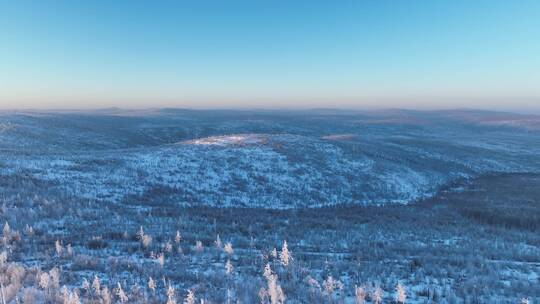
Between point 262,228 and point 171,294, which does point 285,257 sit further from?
point 262,228

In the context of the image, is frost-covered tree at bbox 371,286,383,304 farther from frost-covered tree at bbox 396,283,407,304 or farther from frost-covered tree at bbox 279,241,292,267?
frost-covered tree at bbox 279,241,292,267

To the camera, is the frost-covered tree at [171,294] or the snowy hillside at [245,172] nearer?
the frost-covered tree at [171,294]

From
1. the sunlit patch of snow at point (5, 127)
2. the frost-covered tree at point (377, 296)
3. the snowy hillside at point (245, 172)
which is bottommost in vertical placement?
the snowy hillside at point (245, 172)

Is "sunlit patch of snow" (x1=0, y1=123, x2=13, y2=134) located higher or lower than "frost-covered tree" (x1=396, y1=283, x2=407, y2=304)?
higher

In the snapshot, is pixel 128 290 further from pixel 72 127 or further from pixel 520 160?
pixel 72 127

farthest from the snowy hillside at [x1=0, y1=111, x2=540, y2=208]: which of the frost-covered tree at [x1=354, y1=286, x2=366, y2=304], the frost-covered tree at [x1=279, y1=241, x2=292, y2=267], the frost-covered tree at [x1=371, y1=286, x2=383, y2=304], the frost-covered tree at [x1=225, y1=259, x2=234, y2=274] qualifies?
the frost-covered tree at [x1=371, y1=286, x2=383, y2=304]

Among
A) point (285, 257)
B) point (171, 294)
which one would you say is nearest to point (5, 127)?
point (285, 257)

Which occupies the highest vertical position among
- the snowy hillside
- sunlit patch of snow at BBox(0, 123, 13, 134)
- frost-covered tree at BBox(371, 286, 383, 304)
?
sunlit patch of snow at BBox(0, 123, 13, 134)

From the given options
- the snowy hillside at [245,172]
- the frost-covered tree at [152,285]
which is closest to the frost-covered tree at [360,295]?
the frost-covered tree at [152,285]

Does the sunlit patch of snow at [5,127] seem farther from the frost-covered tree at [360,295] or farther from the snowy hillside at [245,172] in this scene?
the frost-covered tree at [360,295]

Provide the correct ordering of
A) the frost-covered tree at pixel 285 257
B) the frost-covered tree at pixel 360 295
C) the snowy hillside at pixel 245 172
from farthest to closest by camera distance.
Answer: the snowy hillside at pixel 245 172 < the frost-covered tree at pixel 285 257 < the frost-covered tree at pixel 360 295

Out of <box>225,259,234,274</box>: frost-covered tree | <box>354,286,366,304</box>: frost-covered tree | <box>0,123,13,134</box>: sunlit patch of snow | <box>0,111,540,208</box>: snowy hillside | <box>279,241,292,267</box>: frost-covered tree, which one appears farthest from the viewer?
<box>0,123,13,134</box>: sunlit patch of snow
